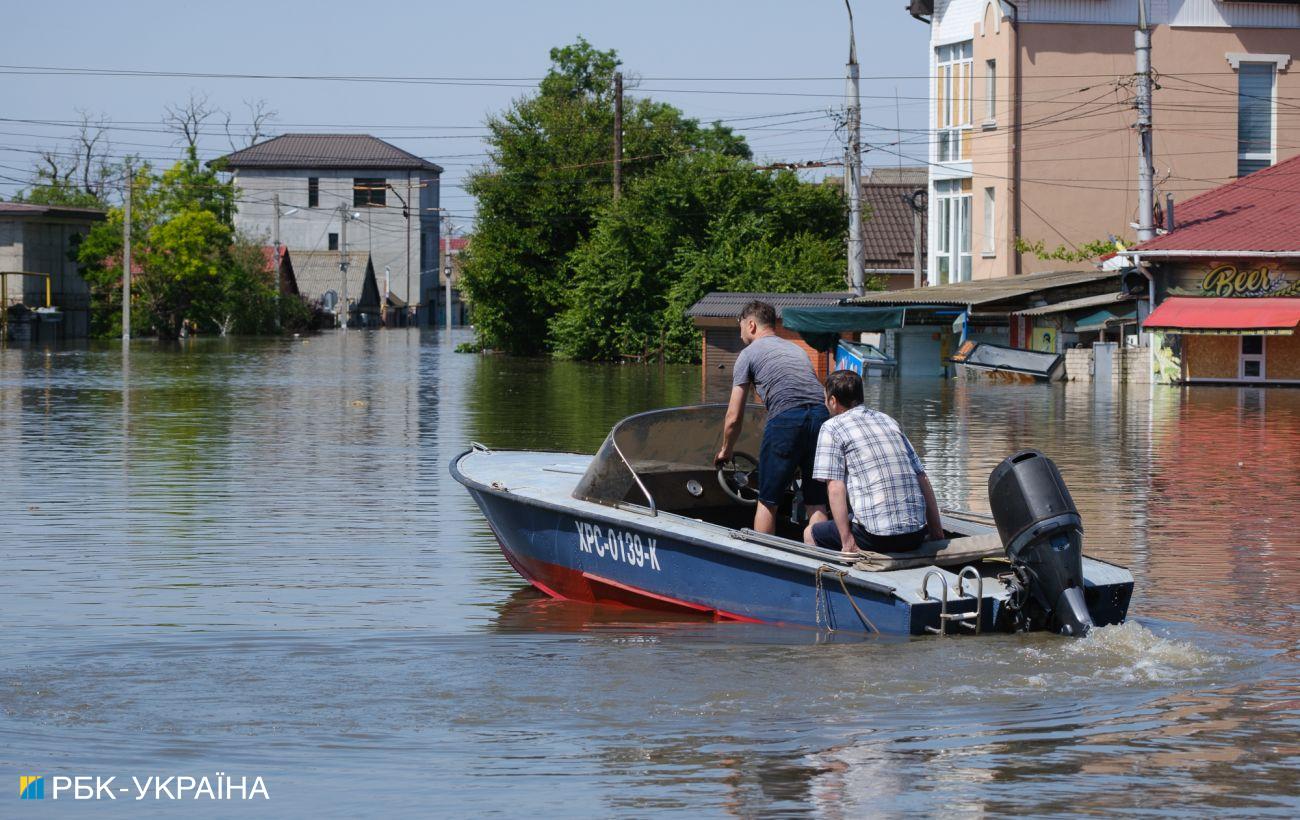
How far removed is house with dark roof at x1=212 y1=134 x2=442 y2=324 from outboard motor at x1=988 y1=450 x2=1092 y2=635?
109908 mm

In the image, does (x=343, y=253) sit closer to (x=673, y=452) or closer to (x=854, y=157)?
(x=854, y=157)

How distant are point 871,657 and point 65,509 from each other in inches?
355

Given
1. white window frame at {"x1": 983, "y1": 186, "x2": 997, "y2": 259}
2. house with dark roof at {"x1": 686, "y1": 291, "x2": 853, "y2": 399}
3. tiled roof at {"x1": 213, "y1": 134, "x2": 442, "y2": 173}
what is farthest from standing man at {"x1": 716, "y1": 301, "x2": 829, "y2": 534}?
tiled roof at {"x1": 213, "y1": 134, "x2": 442, "y2": 173}

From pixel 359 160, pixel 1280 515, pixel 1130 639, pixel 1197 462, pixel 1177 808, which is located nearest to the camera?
pixel 1177 808

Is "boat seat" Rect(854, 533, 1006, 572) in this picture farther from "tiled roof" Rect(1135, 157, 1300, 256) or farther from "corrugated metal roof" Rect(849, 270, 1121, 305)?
"corrugated metal roof" Rect(849, 270, 1121, 305)

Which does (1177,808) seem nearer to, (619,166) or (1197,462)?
(1197,462)

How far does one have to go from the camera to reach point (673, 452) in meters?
10.7

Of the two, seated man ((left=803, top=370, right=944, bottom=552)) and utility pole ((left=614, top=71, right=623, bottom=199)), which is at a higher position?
utility pole ((left=614, top=71, right=623, bottom=199))

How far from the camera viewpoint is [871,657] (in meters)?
8.29

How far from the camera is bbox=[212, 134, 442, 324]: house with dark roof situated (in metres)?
118

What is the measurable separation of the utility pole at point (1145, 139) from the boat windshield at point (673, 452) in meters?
30.0

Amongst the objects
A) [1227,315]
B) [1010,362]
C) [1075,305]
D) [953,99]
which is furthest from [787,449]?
[953,99]

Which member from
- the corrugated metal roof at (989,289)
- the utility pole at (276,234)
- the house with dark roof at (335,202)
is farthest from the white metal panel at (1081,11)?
the house with dark roof at (335,202)

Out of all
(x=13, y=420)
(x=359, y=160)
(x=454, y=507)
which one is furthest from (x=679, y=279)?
(x=359, y=160)
